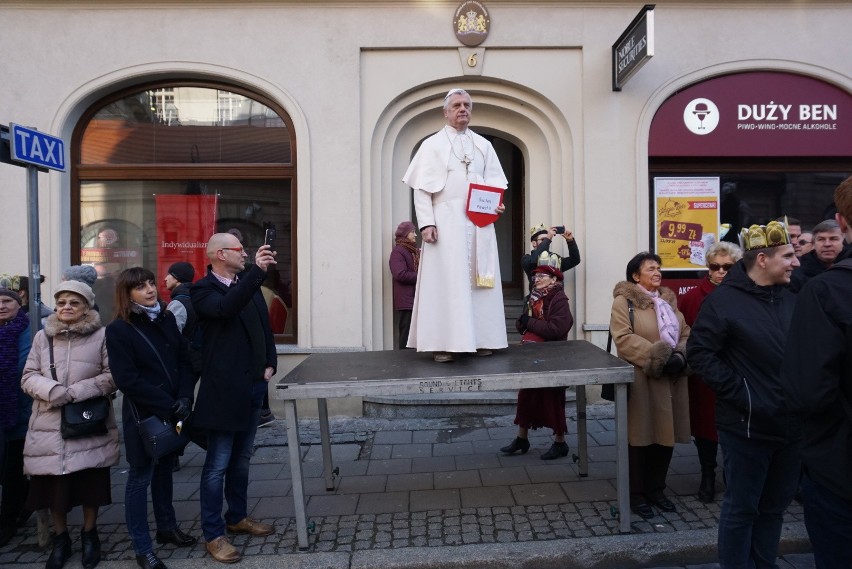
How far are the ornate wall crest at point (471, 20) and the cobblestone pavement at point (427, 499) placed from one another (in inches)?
174

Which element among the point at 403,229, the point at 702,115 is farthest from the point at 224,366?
the point at 702,115

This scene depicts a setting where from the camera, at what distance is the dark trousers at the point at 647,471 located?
14.4 ft

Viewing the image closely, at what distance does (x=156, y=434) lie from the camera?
144 inches

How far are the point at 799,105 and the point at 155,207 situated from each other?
7.72 metres

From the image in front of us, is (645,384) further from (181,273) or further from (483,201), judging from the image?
(181,273)

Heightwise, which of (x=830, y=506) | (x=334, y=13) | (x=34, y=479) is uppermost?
(x=334, y=13)

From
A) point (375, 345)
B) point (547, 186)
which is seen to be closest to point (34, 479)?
point (375, 345)

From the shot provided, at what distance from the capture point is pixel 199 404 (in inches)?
150

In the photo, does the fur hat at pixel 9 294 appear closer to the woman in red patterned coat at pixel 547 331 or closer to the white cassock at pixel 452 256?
the white cassock at pixel 452 256

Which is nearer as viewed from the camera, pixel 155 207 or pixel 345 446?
pixel 345 446

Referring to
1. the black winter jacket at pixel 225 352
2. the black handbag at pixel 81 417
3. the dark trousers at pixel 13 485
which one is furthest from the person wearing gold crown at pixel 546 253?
the dark trousers at pixel 13 485

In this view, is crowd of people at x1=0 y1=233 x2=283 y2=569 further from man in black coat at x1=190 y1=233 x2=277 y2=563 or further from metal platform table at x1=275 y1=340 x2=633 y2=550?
metal platform table at x1=275 y1=340 x2=633 y2=550

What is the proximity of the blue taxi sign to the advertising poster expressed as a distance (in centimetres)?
612

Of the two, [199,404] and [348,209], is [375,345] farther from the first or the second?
[199,404]
